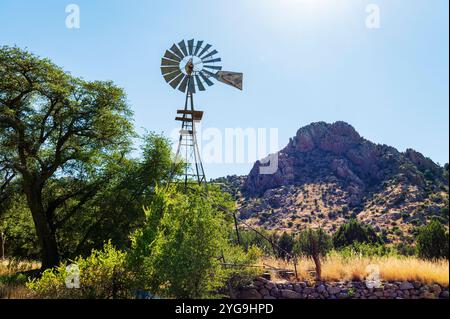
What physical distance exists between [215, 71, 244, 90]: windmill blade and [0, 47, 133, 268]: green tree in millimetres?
6675

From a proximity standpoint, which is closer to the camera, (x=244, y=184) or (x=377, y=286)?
(x=377, y=286)

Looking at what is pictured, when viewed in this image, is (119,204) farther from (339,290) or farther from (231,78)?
(339,290)

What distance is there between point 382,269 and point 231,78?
8.15 meters

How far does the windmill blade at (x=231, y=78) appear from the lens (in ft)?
49.3

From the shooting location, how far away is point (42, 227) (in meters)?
17.9

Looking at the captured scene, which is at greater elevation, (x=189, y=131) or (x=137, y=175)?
(x=189, y=131)

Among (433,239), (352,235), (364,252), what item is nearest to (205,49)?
(364,252)

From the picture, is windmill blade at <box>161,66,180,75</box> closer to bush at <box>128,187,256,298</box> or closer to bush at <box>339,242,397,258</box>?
bush at <box>128,187,256,298</box>

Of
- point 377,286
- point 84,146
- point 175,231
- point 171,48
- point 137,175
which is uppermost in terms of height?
point 171,48

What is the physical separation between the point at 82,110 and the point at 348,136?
3024 inches

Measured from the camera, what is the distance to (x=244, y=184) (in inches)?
3342

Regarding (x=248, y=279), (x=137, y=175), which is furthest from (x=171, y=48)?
(x=248, y=279)

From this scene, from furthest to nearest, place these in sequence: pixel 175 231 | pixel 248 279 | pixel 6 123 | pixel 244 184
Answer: pixel 244 184 < pixel 6 123 < pixel 248 279 < pixel 175 231

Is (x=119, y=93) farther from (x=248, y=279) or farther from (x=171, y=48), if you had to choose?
(x=248, y=279)
